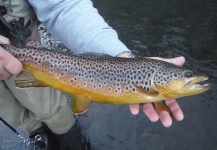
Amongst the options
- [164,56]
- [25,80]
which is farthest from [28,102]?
[164,56]

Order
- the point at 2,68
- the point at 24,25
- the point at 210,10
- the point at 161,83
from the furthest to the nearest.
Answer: the point at 210,10, the point at 24,25, the point at 161,83, the point at 2,68

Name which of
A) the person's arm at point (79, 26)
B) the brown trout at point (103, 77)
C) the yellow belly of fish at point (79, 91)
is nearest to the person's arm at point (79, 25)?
the person's arm at point (79, 26)

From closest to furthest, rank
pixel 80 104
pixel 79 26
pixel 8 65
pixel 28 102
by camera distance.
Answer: pixel 8 65 → pixel 80 104 → pixel 79 26 → pixel 28 102

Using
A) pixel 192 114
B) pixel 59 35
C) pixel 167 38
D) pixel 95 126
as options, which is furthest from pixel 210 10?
pixel 59 35

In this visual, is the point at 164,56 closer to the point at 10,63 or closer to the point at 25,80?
the point at 25,80

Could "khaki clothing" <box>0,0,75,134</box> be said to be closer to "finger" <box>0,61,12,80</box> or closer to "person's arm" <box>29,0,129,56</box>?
"person's arm" <box>29,0,129,56</box>

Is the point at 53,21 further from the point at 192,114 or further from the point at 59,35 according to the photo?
the point at 192,114
